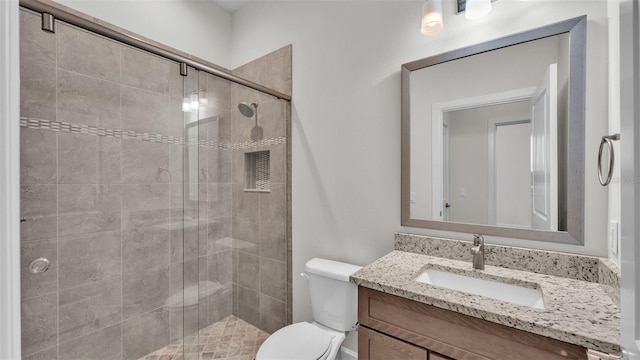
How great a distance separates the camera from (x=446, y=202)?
1504 mm

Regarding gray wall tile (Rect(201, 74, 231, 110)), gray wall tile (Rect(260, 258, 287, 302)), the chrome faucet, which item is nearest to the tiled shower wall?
gray wall tile (Rect(260, 258, 287, 302))

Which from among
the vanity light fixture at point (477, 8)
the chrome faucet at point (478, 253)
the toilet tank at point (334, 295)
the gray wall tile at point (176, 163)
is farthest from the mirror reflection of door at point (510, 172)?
the gray wall tile at point (176, 163)

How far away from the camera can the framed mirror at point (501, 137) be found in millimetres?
1191

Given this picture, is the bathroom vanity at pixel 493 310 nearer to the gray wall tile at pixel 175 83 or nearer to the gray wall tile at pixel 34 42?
the gray wall tile at pixel 175 83

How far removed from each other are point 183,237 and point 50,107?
1036mm

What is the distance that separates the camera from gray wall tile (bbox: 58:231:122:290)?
1594 mm

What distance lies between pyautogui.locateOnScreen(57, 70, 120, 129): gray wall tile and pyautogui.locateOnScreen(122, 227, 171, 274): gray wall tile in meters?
0.72

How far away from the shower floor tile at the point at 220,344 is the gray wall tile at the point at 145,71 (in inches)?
68.1

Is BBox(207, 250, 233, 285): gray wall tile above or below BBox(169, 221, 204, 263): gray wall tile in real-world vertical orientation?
below

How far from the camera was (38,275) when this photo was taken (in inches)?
58.8

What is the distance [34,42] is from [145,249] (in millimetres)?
1315

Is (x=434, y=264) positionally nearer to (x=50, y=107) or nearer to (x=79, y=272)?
(x=79, y=272)

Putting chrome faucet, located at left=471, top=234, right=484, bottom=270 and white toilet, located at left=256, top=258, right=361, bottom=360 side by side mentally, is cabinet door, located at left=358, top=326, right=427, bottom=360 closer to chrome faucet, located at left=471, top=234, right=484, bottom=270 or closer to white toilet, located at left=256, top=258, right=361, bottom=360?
white toilet, located at left=256, top=258, right=361, bottom=360

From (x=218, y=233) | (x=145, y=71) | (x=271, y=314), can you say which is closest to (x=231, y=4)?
(x=145, y=71)
